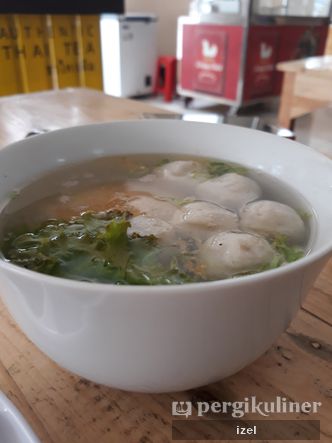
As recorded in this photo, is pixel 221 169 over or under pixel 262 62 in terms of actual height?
over

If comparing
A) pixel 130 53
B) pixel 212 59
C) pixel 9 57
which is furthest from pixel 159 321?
pixel 130 53

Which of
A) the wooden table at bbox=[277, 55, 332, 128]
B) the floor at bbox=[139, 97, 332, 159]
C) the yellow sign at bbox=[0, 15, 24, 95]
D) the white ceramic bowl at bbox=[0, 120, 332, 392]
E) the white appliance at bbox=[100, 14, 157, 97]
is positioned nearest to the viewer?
the white ceramic bowl at bbox=[0, 120, 332, 392]

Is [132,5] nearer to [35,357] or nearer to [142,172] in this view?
[142,172]

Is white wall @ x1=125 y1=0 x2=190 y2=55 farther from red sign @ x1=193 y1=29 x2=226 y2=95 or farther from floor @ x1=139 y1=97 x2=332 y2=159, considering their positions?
red sign @ x1=193 y1=29 x2=226 y2=95

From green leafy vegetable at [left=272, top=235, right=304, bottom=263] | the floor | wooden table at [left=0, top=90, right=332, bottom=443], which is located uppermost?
green leafy vegetable at [left=272, top=235, right=304, bottom=263]

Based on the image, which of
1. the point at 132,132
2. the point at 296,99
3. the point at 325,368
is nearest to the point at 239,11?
the point at 296,99
